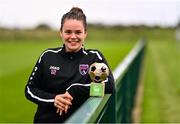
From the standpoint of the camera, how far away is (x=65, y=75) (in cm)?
383

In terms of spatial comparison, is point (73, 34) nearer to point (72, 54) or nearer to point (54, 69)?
point (72, 54)

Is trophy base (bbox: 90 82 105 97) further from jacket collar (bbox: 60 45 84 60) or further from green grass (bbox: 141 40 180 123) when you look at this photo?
green grass (bbox: 141 40 180 123)

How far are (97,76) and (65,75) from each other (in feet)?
0.97

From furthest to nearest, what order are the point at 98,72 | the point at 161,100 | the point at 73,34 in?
1. the point at 161,100
2. the point at 73,34
3. the point at 98,72

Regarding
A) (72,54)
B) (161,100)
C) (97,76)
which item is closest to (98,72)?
(97,76)

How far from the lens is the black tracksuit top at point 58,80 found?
3824 millimetres

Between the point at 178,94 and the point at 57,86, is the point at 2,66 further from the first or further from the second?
the point at 57,86

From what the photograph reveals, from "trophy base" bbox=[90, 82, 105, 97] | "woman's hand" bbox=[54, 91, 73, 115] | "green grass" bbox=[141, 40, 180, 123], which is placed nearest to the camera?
"trophy base" bbox=[90, 82, 105, 97]

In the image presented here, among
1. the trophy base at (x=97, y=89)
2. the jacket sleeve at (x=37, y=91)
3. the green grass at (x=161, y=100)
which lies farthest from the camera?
the green grass at (x=161, y=100)

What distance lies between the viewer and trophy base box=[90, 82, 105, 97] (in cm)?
356

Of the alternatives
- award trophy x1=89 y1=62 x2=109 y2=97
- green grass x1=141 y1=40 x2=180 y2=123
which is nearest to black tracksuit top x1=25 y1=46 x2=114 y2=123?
award trophy x1=89 y1=62 x2=109 y2=97

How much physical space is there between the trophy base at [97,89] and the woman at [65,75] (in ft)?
0.42

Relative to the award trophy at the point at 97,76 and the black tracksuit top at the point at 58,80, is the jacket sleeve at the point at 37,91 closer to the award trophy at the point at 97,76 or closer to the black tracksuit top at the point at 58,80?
the black tracksuit top at the point at 58,80

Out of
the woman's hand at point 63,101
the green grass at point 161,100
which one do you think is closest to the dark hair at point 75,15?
the woman's hand at point 63,101
